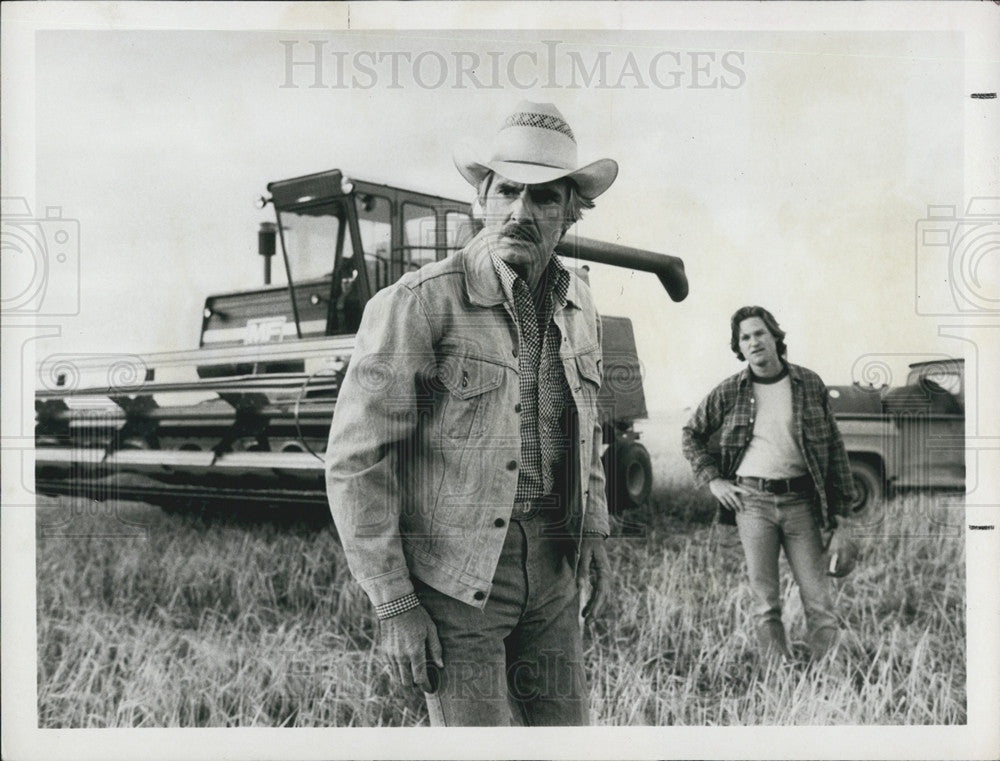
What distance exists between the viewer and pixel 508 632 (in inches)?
120

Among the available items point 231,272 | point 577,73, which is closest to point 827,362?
point 577,73

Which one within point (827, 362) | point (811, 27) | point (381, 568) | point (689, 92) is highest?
point (811, 27)

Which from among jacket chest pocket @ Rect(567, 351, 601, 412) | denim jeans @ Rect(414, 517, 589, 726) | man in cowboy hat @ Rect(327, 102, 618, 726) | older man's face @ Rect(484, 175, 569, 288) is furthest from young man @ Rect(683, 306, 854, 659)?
older man's face @ Rect(484, 175, 569, 288)

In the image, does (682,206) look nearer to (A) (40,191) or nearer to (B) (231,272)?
(B) (231,272)

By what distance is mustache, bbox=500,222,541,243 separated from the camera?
3.24 meters

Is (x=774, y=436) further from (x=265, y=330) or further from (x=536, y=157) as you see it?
(x=265, y=330)

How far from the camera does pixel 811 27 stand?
3711 millimetres

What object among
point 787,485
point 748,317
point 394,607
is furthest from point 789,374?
point 394,607

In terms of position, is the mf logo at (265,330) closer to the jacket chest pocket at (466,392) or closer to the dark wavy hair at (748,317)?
the jacket chest pocket at (466,392)

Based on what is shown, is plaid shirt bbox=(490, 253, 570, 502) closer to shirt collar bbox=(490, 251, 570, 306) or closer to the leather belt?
shirt collar bbox=(490, 251, 570, 306)

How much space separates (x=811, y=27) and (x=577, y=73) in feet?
3.17

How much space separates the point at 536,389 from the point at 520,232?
21.9 inches

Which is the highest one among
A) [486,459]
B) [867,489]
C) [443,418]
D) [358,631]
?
[443,418]

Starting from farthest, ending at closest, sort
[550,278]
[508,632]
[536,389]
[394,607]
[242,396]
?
[242,396] → [550,278] → [536,389] → [508,632] → [394,607]
